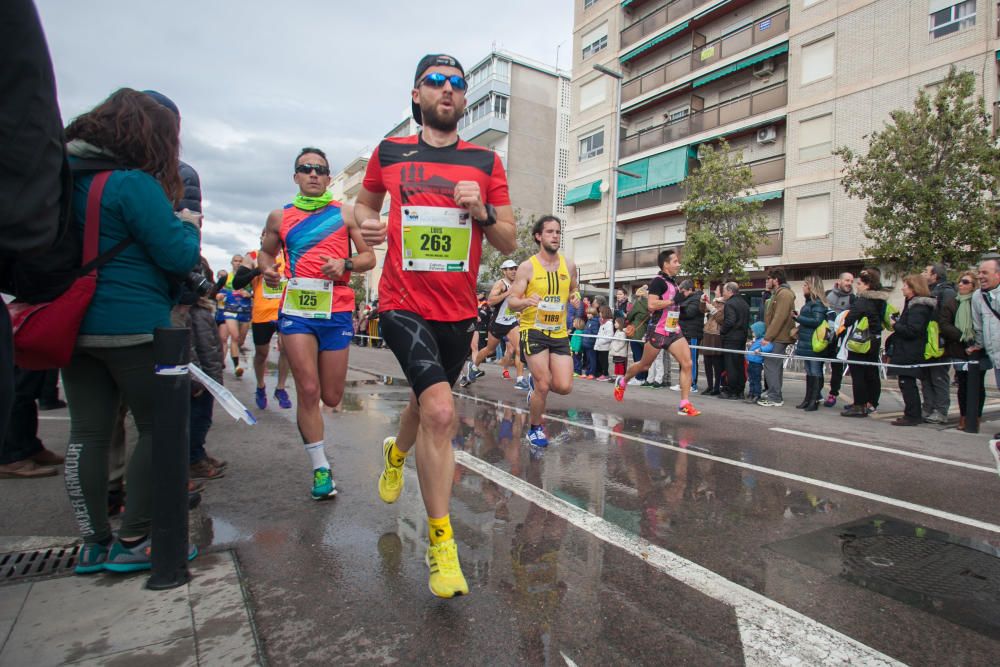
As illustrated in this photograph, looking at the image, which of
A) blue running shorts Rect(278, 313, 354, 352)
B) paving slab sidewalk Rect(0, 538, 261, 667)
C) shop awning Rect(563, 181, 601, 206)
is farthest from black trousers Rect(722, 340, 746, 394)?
shop awning Rect(563, 181, 601, 206)

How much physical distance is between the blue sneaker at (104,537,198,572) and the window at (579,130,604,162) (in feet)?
113

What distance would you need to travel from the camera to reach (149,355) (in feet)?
8.31

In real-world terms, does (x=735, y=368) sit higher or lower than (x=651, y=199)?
lower

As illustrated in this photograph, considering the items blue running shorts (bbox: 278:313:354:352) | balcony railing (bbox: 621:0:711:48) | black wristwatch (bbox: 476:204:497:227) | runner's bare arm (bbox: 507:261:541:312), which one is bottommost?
blue running shorts (bbox: 278:313:354:352)

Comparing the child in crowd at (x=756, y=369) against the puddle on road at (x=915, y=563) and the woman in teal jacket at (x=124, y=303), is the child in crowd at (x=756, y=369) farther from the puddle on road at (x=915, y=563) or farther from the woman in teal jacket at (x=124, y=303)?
the woman in teal jacket at (x=124, y=303)

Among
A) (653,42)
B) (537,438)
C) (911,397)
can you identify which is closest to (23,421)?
(537,438)

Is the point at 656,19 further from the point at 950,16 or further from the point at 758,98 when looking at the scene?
the point at 950,16

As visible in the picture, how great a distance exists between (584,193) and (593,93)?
613 cm

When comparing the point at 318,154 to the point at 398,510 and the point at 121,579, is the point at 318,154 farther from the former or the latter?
the point at 121,579

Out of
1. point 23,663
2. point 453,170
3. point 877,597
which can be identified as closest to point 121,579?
point 23,663

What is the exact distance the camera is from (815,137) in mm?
24266

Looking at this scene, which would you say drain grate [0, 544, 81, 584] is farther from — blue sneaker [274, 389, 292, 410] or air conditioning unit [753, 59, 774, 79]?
air conditioning unit [753, 59, 774, 79]

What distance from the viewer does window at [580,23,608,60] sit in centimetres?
3502

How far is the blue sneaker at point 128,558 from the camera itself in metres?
2.58
